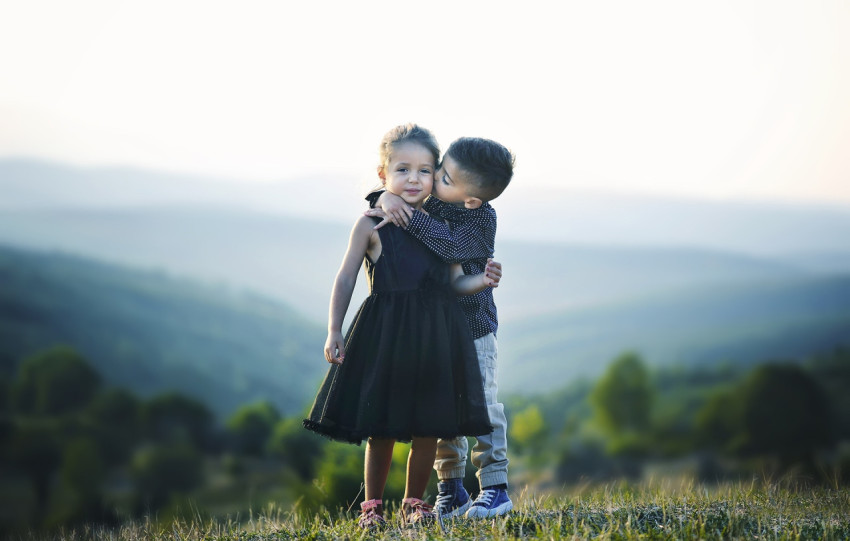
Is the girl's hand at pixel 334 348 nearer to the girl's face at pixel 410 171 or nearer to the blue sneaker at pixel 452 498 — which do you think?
the girl's face at pixel 410 171

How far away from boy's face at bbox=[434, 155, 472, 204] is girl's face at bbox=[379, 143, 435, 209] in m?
0.06

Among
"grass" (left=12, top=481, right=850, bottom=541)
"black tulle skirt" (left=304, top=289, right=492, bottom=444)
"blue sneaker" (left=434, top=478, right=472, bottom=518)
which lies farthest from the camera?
"blue sneaker" (left=434, top=478, right=472, bottom=518)

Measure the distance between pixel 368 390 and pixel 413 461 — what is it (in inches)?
15.2

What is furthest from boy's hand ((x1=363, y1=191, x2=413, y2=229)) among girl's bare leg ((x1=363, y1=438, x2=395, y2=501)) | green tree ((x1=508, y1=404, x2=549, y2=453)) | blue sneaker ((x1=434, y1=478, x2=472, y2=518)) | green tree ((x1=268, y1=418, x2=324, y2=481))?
green tree ((x1=268, y1=418, x2=324, y2=481))

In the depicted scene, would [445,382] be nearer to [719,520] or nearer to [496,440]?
[496,440]

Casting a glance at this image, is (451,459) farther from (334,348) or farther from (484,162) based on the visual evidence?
(484,162)

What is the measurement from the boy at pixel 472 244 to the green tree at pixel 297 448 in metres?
13.2

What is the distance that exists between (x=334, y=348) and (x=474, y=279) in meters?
0.68

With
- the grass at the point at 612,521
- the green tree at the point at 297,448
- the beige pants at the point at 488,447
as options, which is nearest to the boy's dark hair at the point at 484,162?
the beige pants at the point at 488,447

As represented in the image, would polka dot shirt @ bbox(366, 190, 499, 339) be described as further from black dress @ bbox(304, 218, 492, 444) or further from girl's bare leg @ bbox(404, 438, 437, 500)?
girl's bare leg @ bbox(404, 438, 437, 500)

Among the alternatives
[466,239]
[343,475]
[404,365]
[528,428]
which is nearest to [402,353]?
[404,365]

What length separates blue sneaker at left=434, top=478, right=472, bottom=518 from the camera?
3.90m

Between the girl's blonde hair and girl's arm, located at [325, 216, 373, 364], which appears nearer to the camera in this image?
girl's arm, located at [325, 216, 373, 364]

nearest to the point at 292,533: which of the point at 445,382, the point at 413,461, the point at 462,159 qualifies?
the point at 413,461
